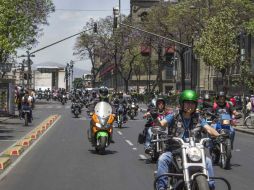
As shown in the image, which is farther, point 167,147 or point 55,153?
point 55,153

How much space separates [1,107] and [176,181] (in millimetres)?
32568

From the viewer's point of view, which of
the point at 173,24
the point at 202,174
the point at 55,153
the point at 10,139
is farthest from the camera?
the point at 173,24

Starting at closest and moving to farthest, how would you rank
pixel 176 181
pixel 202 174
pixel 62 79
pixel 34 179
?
pixel 202 174 < pixel 176 181 < pixel 34 179 < pixel 62 79

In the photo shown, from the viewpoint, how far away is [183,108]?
765 centimetres

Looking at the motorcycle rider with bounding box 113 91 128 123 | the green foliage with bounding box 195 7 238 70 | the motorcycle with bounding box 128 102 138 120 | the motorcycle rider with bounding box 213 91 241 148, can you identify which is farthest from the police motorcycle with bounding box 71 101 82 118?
the motorcycle rider with bounding box 213 91 241 148

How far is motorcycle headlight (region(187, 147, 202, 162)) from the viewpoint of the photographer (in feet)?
22.4

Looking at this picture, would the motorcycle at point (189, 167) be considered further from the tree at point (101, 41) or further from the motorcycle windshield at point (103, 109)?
the tree at point (101, 41)

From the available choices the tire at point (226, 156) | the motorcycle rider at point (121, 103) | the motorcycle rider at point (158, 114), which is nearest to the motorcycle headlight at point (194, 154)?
the motorcycle rider at point (158, 114)

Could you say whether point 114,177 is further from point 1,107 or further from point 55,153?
point 1,107

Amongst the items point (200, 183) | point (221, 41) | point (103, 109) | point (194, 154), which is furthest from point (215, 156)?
point (221, 41)

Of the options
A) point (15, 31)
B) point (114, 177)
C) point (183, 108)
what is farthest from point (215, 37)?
point (183, 108)

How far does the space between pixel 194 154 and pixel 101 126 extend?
9864 mm

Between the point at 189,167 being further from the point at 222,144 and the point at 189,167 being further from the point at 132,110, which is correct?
the point at 132,110

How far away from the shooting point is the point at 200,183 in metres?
6.55
